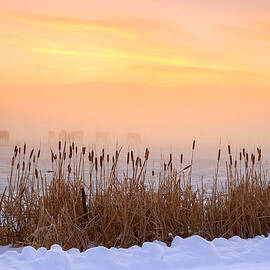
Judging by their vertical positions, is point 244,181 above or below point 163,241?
above

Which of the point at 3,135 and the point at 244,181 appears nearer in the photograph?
the point at 244,181

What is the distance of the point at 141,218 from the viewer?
3.89 m

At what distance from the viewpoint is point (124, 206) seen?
3.90m

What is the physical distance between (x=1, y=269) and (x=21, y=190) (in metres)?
1.71

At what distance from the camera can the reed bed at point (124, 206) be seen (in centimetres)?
390

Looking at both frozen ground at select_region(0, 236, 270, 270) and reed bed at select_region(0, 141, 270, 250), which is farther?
reed bed at select_region(0, 141, 270, 250)

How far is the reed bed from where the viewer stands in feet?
12.8

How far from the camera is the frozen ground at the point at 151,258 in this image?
2.79 m

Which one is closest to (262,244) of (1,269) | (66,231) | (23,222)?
(66,231)

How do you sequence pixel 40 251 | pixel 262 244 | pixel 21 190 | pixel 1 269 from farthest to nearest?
pixel 21 190 < pixel 262 244 < pixel 40 251 < pixel 1 269

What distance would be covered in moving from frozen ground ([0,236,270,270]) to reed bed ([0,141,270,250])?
26.4 inches

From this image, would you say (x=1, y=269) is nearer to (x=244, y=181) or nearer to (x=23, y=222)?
(x=23, y=222)

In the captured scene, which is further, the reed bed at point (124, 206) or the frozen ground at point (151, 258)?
the reed bed at point (124, 206)

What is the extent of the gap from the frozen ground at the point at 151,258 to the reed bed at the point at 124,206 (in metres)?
0.67
